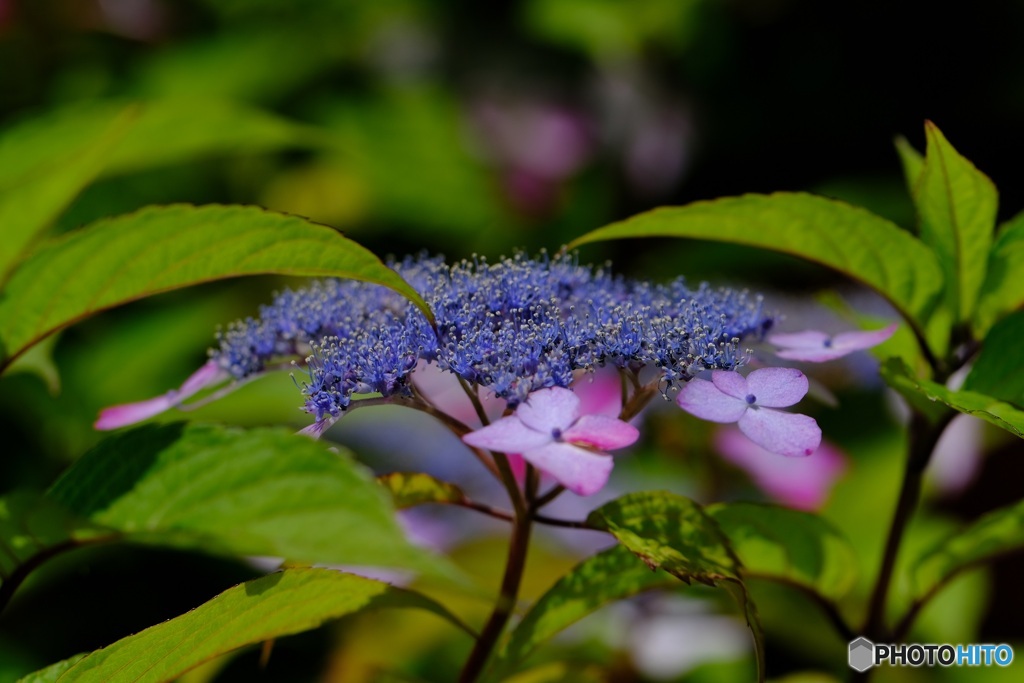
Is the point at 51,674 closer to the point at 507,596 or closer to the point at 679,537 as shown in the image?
the point at 507,596

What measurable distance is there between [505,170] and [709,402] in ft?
6.84

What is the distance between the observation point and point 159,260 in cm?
77

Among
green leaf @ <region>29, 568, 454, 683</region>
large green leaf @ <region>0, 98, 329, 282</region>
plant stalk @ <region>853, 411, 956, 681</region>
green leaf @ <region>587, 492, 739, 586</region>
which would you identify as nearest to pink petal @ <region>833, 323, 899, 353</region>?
plant stalk @ <region>853, 411, 956, 681</region>

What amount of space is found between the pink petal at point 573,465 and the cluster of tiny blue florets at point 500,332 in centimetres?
7

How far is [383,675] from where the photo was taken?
1067mm

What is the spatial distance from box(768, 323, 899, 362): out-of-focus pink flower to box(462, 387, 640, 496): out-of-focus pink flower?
26 centimetres

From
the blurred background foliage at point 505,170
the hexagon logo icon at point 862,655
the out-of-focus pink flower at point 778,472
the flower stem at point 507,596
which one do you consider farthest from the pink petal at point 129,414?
the out-of-focus pink flower at point 778,472

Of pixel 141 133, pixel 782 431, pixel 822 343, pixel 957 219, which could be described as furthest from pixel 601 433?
pixel 141 133

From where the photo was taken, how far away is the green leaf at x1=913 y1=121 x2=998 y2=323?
2.92 ft

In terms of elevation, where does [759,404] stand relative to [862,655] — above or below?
above

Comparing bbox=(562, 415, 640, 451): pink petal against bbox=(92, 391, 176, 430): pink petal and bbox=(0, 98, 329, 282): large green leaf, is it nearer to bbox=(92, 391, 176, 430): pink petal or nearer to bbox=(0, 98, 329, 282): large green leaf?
bbox=(92, 391, 176, 430): pink petal

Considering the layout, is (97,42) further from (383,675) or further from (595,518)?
(595,518)

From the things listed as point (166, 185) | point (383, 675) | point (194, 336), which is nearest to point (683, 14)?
point (166, 185)

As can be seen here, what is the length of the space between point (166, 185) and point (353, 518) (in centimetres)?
186
